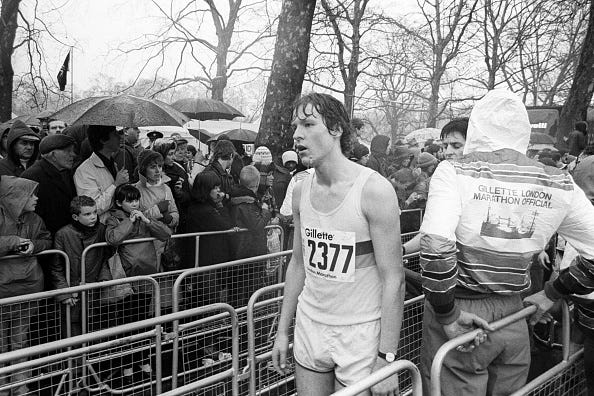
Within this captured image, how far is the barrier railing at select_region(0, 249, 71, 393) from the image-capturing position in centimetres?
394

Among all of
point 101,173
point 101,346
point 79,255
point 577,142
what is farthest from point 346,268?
point 577,142

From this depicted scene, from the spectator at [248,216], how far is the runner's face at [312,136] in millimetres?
3437

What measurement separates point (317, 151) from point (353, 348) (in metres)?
0.91

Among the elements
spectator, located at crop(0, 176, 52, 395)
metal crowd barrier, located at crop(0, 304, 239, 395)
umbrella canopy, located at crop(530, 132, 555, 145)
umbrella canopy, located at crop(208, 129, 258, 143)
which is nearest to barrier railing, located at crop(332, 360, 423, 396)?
metal crowd barrier, located at crop(0, 304, 239, 395)

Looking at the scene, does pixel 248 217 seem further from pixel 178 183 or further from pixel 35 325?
pixel 35 325

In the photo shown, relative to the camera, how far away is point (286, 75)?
28.7 ft

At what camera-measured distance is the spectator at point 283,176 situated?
7.35 metres

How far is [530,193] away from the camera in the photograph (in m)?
2.56

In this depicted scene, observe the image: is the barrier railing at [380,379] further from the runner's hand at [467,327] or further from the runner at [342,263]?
the runner's hand at [467,327]

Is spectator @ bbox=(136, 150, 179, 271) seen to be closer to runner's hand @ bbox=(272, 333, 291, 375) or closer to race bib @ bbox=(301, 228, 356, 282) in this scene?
runner's hand @ bbox=(272, 333, 291, 375)

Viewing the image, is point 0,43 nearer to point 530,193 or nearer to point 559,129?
point 530,193

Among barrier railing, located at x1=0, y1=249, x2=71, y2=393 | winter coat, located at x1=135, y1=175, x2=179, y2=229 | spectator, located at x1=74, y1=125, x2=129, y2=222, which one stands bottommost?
barrier railing, located at x1=0, y1=249, x2=71, y2=393

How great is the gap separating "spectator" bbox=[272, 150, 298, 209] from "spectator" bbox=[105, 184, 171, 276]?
2264 millimetres

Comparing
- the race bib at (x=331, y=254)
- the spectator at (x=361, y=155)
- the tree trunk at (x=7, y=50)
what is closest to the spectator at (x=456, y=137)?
the race bib at (x=331, y=254)
